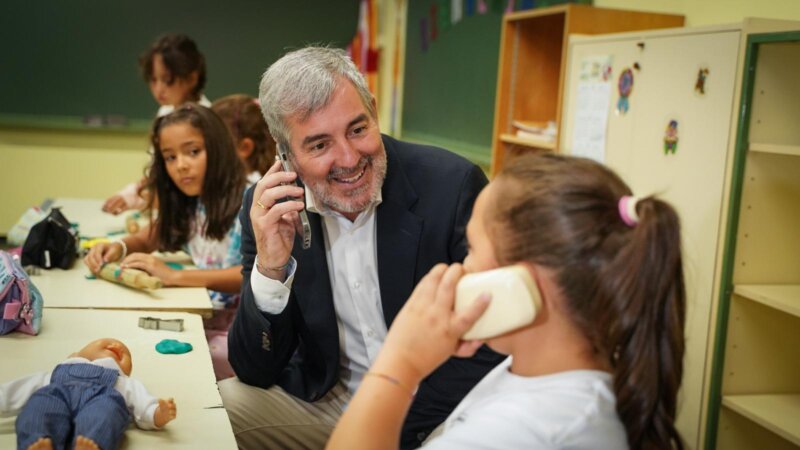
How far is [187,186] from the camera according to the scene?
2918mm

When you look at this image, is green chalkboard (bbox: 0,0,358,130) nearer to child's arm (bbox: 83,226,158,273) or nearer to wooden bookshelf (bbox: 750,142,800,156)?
child's arm (bbox: 83,226,158,273)

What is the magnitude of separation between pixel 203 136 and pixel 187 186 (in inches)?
7.7

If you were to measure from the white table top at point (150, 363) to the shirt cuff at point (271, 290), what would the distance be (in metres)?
0.17

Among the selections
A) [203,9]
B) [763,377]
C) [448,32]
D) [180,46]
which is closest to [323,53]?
[763,377]

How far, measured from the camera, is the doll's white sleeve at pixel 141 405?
141 cm

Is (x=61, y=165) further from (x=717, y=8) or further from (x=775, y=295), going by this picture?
(x=775, y=295)

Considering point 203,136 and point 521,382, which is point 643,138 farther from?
point 521,382

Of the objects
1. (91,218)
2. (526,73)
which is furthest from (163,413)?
(526,73)

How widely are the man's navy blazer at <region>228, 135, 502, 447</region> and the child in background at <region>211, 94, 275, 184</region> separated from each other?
1639 mm

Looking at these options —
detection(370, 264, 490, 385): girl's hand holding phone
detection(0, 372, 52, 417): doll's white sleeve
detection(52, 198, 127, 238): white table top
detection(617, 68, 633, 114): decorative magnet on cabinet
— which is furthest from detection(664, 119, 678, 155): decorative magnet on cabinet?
detection(52, 198, 127, 238): white table top

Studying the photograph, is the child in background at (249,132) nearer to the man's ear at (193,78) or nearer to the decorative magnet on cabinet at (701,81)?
the man's ear at (193,78)

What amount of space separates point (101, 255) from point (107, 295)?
11.3 inches

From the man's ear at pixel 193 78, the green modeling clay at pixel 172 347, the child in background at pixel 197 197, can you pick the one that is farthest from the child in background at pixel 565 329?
the man's ear at pixel 193 78

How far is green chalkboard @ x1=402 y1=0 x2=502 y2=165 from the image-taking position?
4.45 metres
